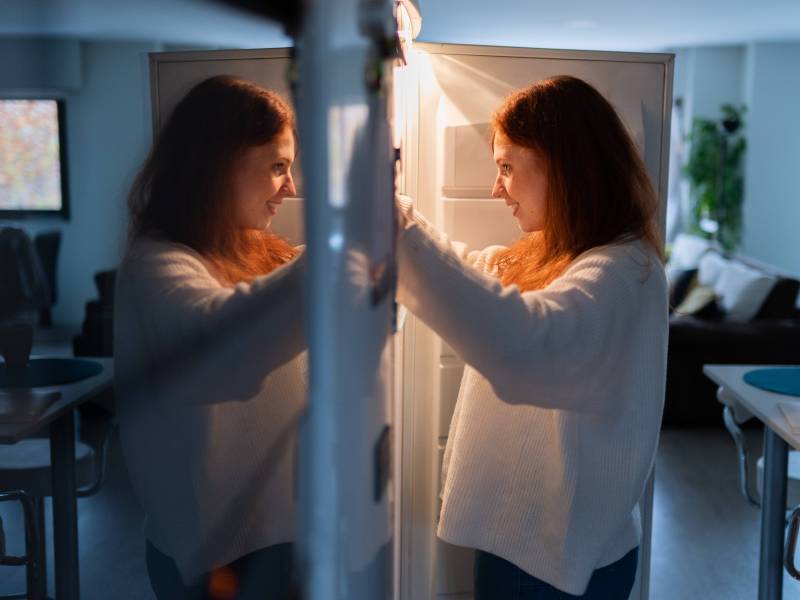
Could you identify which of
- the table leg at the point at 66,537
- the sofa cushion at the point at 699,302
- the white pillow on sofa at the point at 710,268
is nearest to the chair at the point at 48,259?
the table leg at the point at 66,537

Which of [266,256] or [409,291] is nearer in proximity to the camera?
[266,256]

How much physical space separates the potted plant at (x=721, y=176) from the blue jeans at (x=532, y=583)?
22.3ft

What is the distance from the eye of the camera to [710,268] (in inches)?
216

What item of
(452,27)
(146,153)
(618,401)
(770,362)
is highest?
(452,27)

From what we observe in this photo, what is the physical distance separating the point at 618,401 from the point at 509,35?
6.52 metres

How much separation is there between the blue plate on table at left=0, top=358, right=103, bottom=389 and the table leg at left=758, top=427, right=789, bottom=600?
1986mm

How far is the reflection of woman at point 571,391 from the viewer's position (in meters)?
1.15

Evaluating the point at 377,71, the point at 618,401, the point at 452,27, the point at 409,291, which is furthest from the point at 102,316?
the point at 452,27

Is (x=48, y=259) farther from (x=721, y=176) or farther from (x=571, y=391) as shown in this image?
(x=721, y=176)

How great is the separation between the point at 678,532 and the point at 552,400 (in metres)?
2.51

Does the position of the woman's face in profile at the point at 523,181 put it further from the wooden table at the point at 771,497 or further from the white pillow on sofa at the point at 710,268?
the white pillow on sofa at the point at 710,268

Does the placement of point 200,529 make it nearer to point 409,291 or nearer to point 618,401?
point 409,291

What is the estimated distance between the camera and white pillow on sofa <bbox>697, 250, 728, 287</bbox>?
210 inches

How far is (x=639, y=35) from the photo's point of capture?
7367 millimetres
